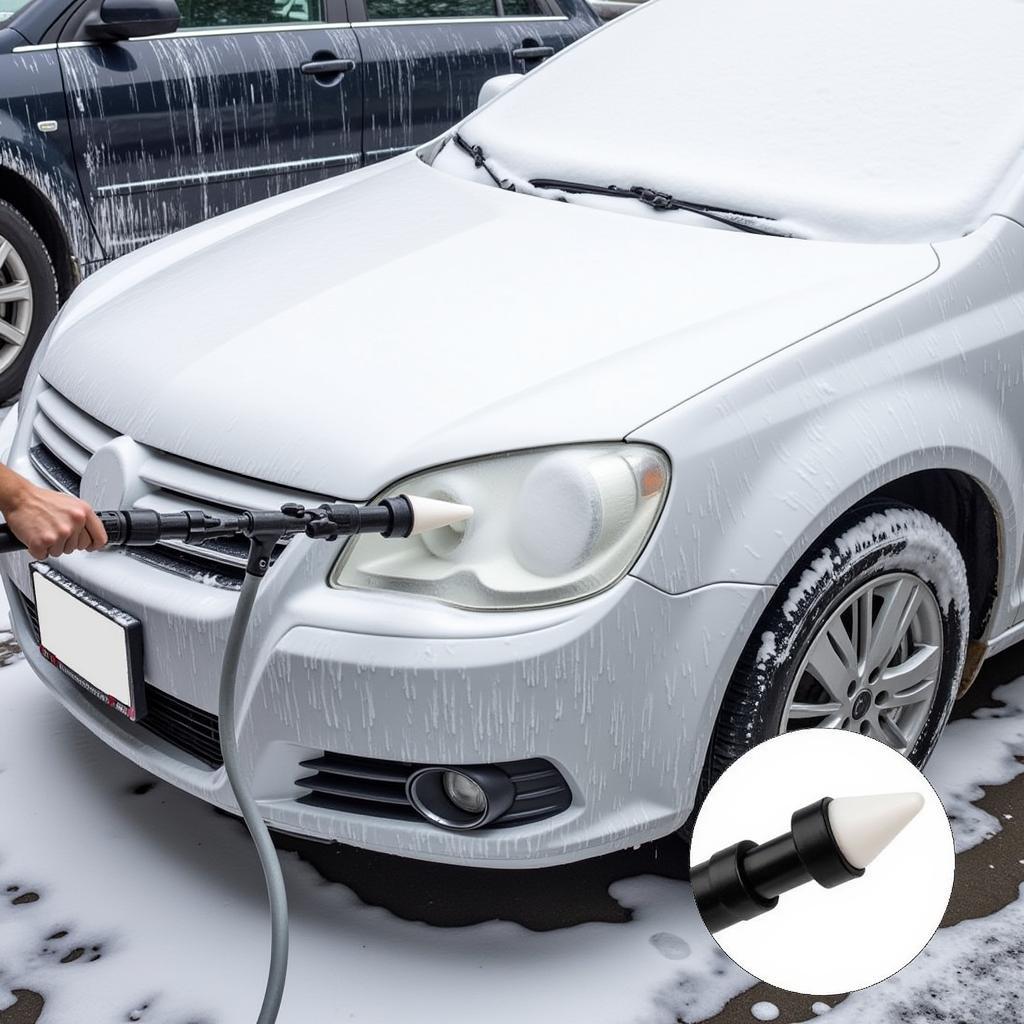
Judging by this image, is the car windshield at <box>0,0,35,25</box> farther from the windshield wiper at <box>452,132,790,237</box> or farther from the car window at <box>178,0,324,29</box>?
the windshield wiper at <box>452,132,790,237</box>

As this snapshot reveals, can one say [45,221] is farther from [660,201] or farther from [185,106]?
[660,201]

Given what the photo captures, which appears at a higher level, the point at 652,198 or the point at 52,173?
the point at 652,198

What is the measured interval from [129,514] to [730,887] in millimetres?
1017

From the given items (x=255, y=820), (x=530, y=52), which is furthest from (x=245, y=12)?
(x=255, y=820)

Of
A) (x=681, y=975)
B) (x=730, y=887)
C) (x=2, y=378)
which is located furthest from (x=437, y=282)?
(x=2, y=378)

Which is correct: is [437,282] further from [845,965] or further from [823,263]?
[845,965]

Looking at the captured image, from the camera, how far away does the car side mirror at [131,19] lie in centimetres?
421

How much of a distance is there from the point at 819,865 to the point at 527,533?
1267mm

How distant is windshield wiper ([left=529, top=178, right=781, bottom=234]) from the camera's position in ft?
8.18

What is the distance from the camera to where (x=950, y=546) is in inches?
89.3

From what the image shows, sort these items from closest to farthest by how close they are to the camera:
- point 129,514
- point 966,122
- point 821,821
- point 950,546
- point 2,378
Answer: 1. point 821,821
2. point 129,514
3. point 950,546
4. point 966,122
5. point 2,378

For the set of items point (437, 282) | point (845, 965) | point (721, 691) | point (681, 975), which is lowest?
point (681, 975)

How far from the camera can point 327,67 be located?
4.75 metres

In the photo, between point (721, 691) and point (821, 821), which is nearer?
point (821, 821)
